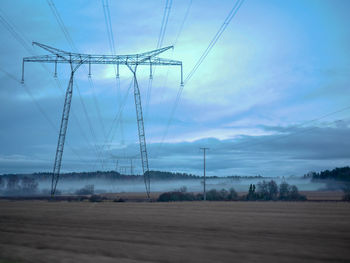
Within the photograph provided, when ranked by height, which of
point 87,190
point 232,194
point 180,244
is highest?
point 180,244

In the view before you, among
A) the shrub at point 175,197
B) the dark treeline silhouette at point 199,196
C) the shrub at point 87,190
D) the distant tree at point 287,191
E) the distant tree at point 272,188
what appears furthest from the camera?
the shrub at point 87,190

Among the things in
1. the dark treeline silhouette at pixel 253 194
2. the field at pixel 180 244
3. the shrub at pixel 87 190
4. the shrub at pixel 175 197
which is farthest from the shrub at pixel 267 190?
the field at pixel 180 244

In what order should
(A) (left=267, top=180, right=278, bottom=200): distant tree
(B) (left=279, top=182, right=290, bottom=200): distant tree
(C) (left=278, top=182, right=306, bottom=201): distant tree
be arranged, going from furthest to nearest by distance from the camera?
(A) (left=267, top=180, right=278, bottom=200): distant tree → (B) (left=279, top=182, right=290, bottom=200): distant tree → (C) (left=278, top=182, right=306, bottom=201): distant tree

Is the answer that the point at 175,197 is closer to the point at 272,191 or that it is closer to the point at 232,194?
the point at 232,194

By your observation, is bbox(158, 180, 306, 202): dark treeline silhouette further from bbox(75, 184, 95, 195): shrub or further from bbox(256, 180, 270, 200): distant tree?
bbox(75, 184, 95, 195): shrub

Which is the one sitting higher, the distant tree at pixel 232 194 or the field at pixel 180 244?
the field at pixel 180 244

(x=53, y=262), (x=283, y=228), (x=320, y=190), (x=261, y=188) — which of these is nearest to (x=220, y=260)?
(x=53, y=262)

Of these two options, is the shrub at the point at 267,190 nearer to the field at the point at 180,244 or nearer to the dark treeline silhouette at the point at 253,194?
the dark treeline silhouette at the point at 253,194

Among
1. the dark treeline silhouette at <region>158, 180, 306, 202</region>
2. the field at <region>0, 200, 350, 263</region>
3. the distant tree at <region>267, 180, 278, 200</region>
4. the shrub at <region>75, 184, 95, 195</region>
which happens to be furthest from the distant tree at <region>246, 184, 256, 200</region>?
the field at <region>0, 200, 350, 263</region>

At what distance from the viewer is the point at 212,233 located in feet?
77.3

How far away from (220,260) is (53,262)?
717 centimetres

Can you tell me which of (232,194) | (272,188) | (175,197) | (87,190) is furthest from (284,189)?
(87,190)

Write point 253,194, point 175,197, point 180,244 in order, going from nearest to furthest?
1. point 180,244
2. point 175,197
3. point 253,194

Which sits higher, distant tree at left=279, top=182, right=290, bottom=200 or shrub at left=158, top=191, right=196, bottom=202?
distant tree at left=279, top=182, right=290, bottom=200
